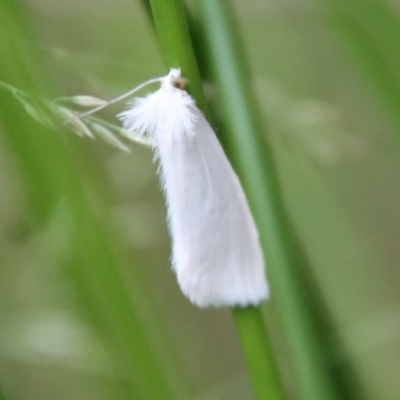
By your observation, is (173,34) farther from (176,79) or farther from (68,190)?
(68,190)

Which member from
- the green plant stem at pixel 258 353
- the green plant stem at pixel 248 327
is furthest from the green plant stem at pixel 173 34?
the green plant stem at pixel 258 353

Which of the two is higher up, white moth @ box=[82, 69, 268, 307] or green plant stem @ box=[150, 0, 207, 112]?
green plant stem @ box=[150, 0, 207, 112]

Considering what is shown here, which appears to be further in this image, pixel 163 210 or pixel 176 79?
pixel 163 210

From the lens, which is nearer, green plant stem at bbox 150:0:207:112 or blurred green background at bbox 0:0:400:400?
green plant stem at bbox 150:0:207:112

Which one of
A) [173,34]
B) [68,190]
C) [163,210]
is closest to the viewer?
[173,34]

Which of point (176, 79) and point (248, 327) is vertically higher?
point (176, 79)

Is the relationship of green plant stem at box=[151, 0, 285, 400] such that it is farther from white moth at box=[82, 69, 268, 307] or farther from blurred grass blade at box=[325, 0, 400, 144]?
blurred grass blade at box=[325, 0, 400, 144]

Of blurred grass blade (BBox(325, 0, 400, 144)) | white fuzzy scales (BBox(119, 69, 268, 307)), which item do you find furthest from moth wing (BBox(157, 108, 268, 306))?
blurred grass blade (BBox(325, 0, 400, 144))

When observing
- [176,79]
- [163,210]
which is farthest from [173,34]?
[163,210]
